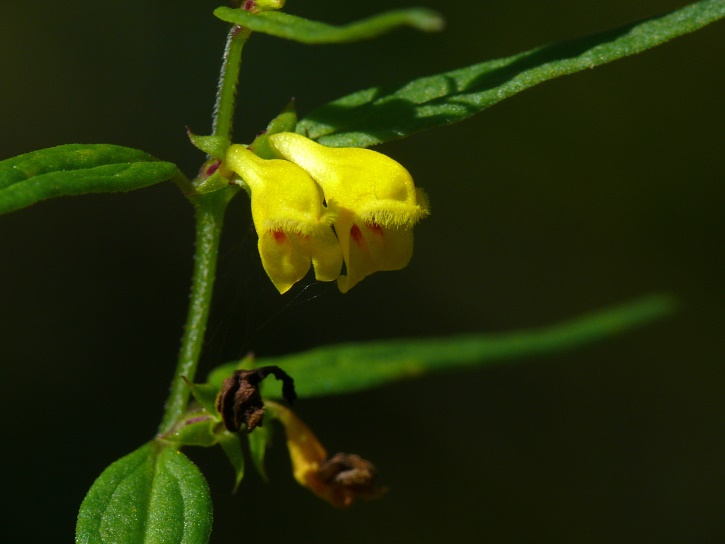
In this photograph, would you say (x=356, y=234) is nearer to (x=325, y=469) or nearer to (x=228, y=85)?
(x=228, y=85)

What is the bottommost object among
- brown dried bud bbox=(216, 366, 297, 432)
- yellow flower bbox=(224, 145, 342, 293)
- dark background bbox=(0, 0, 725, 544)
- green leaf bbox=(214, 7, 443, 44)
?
brown dried bud bbox=(216, 366, 297, 432)

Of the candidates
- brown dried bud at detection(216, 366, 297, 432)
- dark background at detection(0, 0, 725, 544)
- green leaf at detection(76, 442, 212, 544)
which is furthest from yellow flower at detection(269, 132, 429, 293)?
dark background at detection(0, 0, 725, 544)

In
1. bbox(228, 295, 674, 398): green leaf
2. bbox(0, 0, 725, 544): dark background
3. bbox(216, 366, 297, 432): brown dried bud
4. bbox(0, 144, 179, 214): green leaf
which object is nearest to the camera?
bbox(0, 144, 179, 214): green leaf

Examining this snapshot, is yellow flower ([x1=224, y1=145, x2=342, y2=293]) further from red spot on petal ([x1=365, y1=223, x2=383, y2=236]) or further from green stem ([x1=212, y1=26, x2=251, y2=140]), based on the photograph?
green stem ([x1=212, y1=26, x2=251, y2=140])

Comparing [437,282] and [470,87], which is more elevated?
[437,282]

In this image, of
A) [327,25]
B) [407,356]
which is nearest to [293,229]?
[327,25]
